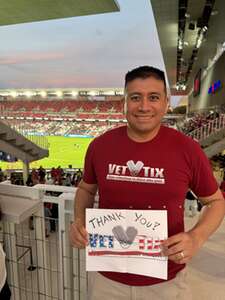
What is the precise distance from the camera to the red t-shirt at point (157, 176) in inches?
38.5

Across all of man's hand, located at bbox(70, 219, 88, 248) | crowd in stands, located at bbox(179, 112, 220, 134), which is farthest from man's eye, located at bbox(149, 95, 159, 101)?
crowd in stands, located at bbox(179, 112, 220, 134)

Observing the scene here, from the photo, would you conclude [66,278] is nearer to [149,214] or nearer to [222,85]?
[149,214]

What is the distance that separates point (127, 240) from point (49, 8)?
8.52 metres

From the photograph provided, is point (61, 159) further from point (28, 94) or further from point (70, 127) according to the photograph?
point (28, 94)

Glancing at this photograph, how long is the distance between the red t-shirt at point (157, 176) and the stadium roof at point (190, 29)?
312 inches

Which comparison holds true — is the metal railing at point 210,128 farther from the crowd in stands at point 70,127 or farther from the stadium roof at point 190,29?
the crowd in stands at point 70,127

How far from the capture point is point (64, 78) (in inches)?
2136

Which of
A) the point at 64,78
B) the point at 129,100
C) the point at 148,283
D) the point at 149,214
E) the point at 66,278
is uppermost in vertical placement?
the point at 64,78

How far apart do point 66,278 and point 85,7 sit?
7801 mm

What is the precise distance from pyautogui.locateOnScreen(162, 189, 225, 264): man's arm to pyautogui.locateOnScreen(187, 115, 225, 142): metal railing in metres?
8.51

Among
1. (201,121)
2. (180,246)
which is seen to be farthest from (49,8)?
(180,246)

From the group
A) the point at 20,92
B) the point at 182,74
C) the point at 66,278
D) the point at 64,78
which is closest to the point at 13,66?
the point at 20,92

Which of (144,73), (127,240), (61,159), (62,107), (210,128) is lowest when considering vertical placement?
(61,159)

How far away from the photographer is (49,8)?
7.77 meters
